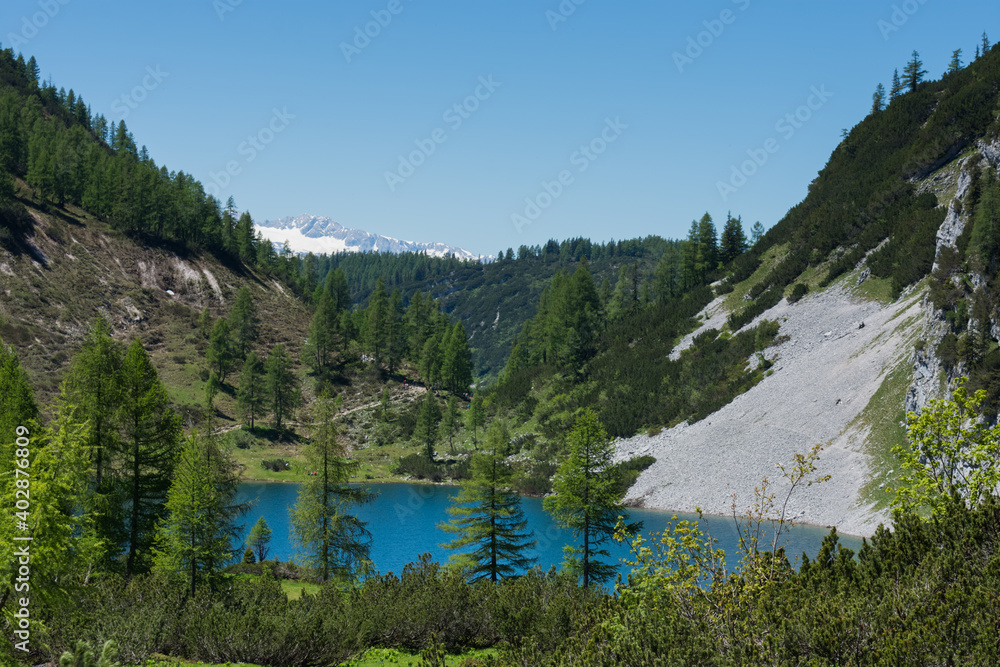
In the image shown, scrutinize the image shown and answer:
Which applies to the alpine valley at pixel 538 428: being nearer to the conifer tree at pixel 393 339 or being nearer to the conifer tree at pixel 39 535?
the conifer tree at pixel 39 535

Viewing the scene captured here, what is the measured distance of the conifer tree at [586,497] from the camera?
27.0 m

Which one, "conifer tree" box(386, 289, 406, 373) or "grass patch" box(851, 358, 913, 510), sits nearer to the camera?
"grass patch" box(851, 358, 913, 510)

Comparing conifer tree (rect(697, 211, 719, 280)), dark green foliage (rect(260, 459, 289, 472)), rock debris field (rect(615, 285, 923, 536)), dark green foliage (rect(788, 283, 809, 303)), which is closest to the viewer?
rock debris field (rect(615, 285, 923, 536))

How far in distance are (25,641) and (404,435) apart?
246 ft

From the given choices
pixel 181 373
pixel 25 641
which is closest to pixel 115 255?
pixel 181 373

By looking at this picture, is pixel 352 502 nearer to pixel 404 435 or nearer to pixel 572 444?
pixel 572 444

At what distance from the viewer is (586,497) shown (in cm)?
2708

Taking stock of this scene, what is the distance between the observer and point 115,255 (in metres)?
Answer: 93.3

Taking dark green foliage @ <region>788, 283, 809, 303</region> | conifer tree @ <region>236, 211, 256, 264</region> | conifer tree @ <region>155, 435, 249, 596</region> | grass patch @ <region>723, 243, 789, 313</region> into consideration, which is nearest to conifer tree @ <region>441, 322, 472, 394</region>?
grass patch @ <region>723, 243, 789, 313</region>

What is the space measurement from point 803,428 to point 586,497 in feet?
107

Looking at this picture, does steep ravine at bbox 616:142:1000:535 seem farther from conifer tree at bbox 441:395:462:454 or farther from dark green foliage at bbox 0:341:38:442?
dark green foliage at bbox 0:341:38:442

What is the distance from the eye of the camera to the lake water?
4128cm

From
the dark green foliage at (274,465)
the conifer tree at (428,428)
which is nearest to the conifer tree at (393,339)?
the conifer tree at (428,428)

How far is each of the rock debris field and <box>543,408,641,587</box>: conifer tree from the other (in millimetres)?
22770
